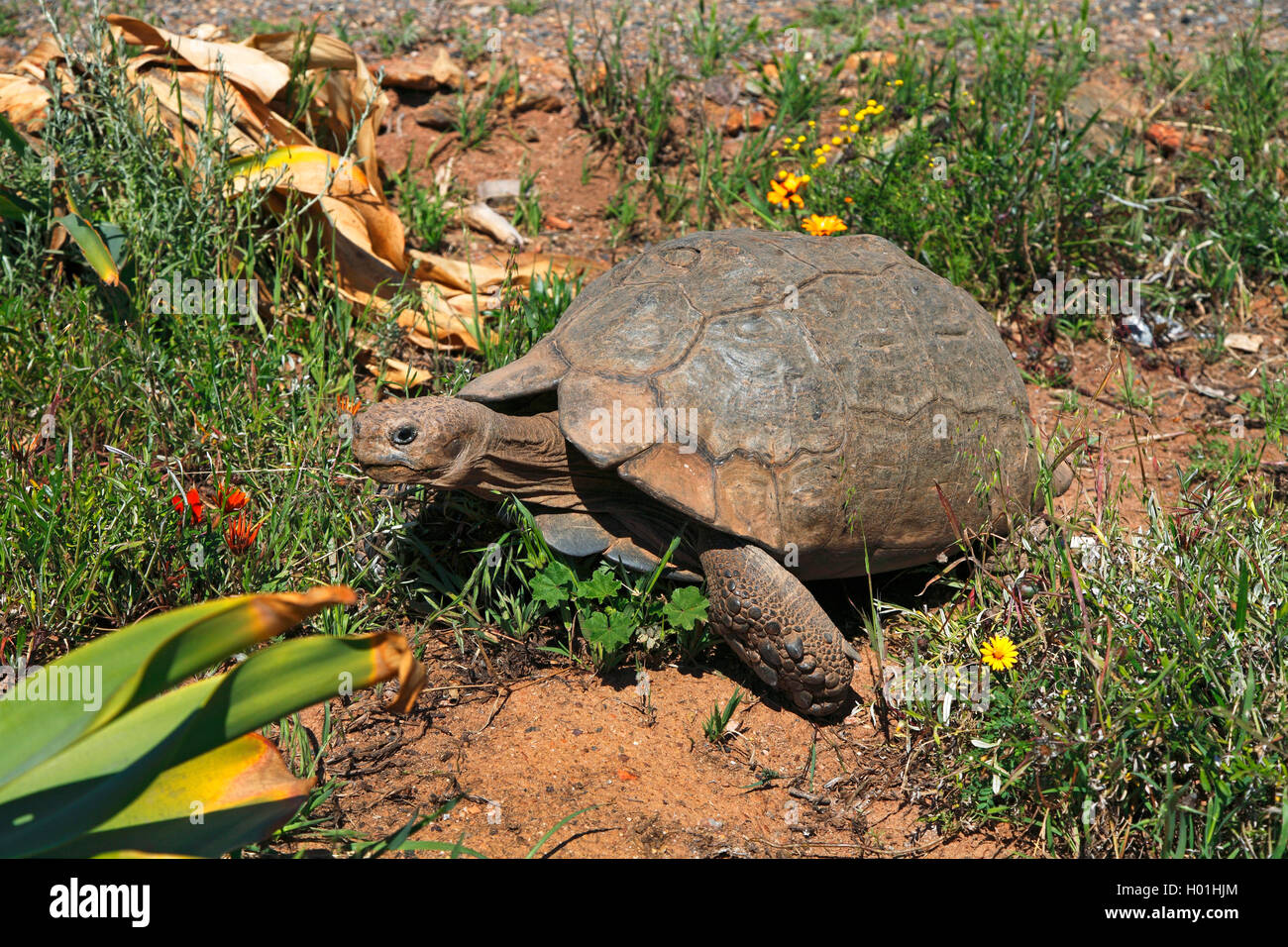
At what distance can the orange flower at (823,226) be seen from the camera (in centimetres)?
474

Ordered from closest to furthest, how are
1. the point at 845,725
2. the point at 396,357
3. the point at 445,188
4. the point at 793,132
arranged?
the point at 845,725 < the point at 396,357 < the point at 445,188 < the point at 793,132

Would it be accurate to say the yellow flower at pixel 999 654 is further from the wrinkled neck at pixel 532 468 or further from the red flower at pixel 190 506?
the red flower at pixel 190 506

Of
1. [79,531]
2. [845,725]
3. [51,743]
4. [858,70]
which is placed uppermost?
[858,70]

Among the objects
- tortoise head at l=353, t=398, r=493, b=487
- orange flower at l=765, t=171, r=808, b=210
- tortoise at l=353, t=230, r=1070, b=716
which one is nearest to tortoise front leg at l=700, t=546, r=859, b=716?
tortoise at l=353, t=230, r=1070, b=716

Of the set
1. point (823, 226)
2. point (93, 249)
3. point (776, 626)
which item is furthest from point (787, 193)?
point (93, 249)

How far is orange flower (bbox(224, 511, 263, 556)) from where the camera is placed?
3387mm

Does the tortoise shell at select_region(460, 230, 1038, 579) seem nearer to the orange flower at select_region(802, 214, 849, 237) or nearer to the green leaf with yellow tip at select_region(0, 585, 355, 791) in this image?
the orange flower at select_region(802, 214, 849, 237)

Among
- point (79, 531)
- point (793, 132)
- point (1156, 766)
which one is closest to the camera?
point (1156, 766)

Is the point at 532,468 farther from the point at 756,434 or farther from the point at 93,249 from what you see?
the point at 93,249

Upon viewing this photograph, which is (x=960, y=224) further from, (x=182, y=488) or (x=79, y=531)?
(x=79, y=531)

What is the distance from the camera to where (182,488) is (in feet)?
11.6

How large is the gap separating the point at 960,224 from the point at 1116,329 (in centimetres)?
102
